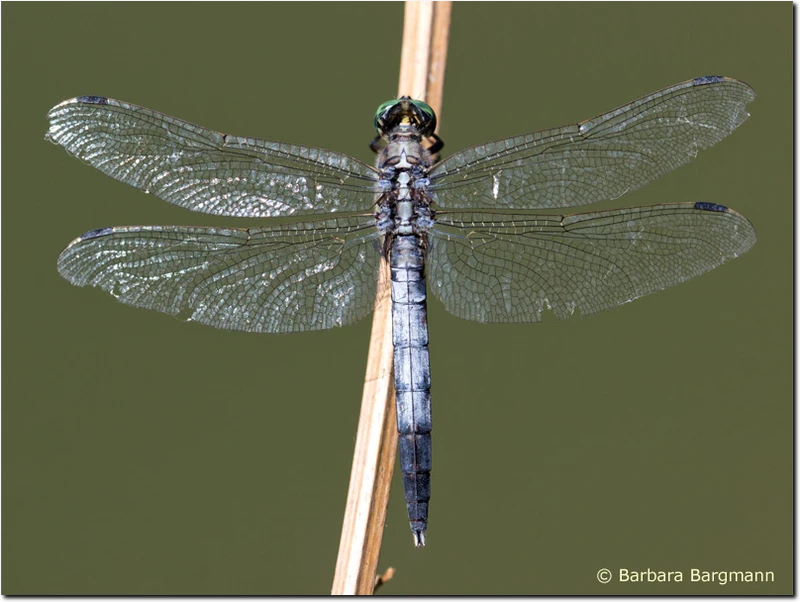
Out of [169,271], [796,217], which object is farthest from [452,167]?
[796,217]

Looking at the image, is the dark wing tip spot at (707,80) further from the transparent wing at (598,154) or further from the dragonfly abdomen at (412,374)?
the dragonfly abdomen at (412,374)

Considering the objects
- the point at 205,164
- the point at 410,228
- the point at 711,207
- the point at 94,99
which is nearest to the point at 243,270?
the point at 205,164

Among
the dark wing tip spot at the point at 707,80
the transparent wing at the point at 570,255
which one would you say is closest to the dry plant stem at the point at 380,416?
the transparent wing at the point at 570,255

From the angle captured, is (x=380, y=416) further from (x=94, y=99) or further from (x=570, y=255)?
(x=94, y=99)

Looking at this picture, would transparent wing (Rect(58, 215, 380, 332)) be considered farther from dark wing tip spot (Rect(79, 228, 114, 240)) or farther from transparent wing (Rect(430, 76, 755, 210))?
transparent wing (Rect(430, 76, 755, 210))

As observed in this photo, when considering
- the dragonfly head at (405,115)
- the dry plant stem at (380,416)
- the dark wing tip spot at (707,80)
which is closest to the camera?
the dry plant stem at (380,416)

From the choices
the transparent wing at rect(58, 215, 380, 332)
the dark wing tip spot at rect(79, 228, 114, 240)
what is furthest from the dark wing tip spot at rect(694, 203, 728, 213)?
the dark wing tip spot at rect(79, 228, 114, 240)
